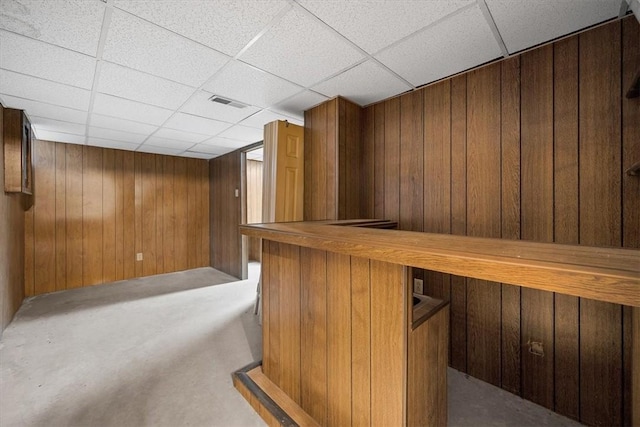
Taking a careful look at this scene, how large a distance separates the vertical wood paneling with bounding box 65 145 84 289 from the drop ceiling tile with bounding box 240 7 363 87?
12.6ft

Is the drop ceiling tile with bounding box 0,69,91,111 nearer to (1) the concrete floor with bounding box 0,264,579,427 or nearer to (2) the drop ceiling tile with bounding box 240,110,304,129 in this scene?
(2) the drop ceiling tile with bounding box 240,110,304,129

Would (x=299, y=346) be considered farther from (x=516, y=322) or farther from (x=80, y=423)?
(x=516, y=322)

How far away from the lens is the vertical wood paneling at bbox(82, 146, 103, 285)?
4.02m

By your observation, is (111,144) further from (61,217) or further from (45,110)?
(45,110)

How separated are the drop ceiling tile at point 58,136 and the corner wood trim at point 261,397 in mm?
3825

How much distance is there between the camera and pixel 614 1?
1295 millimetres

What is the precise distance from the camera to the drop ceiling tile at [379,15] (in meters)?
1.31

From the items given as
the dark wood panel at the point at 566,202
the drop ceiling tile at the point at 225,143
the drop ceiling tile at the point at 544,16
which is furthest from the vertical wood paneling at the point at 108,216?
the dark wood panel at the point at 566,202

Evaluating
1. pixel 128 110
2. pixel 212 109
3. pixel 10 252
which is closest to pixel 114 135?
pixel 128 110

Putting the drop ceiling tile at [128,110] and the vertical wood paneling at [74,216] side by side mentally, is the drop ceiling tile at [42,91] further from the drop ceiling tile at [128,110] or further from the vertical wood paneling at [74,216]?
the vertical wood paneling at [74,216]

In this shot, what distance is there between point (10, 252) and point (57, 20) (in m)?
2.78

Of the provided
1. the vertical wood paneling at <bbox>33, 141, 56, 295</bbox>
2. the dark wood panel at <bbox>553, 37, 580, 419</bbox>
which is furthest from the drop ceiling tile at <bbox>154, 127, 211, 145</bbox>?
the dark wood panel at <bbox>553, 37, 580, 419</bbox>

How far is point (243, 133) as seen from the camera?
139 inches

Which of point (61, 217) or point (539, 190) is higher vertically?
point (539, 190)
